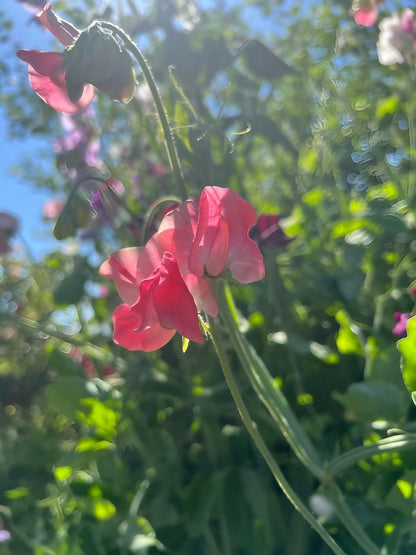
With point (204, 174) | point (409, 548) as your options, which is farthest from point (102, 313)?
A: point (409, 548)

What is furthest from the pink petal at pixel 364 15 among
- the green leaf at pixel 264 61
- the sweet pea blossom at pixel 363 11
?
the green leaf at pixel 264 61

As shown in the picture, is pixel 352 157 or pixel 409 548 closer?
pixel 409 548

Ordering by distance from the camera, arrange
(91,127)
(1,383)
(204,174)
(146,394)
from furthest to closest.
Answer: (1,383) < (91,127) < (146,394) < (204,174)

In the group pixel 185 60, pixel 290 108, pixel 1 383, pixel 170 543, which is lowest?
pixel 1 383

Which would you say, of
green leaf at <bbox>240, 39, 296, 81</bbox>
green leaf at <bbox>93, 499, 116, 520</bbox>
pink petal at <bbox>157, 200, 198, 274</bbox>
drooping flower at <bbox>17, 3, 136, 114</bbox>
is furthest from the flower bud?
green leaf at <bbox>93, 499, 116, 520</bbox>

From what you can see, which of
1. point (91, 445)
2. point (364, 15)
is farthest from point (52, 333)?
point (364, 15)

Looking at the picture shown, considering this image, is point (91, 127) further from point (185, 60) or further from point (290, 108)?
point (290, 108)

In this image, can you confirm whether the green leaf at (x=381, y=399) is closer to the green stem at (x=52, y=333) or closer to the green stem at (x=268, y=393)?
the green stem at (x=268, y=393)

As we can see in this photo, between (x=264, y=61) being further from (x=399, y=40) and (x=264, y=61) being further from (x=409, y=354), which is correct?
(x=399, y=40)
